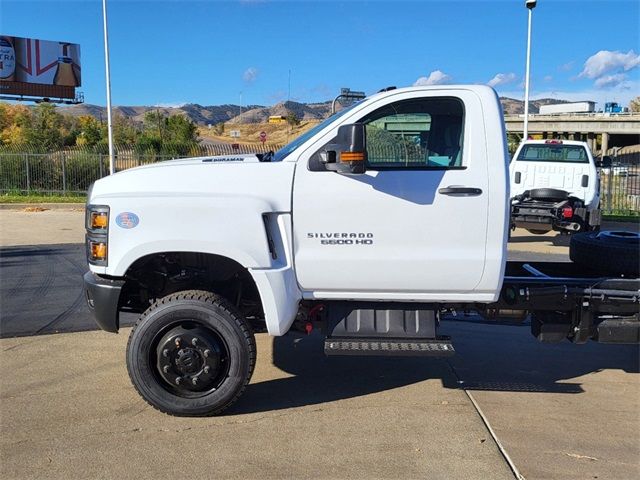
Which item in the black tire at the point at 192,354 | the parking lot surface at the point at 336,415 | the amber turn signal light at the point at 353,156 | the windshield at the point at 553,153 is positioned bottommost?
the parking lot surface at the point at 336,415

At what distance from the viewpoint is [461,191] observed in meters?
4.07

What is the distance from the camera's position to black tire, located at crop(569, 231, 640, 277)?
4883mm

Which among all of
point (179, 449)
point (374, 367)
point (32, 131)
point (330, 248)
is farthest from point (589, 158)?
point (32, 131)

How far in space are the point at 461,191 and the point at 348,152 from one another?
33.1 inches

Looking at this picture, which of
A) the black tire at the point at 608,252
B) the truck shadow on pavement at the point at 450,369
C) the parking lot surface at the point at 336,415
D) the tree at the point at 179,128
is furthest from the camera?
the tree at the point at 179,128

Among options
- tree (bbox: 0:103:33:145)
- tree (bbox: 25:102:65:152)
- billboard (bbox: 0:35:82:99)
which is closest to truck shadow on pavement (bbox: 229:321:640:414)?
tree (bbox: 25:102:65:152)

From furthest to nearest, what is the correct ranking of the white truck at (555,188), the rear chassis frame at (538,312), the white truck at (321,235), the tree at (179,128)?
the tree at (179,128) → the white truck at (555,188) → the rear chassis frame at (538,312) → the white truck at (321,235)

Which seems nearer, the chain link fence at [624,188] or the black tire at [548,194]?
the black tire at [548,194]

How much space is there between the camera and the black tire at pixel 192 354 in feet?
13.6

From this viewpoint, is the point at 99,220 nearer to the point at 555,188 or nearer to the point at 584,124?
the point at 555,188

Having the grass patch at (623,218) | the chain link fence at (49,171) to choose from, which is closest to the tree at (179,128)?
the chain link fence at (49,171)

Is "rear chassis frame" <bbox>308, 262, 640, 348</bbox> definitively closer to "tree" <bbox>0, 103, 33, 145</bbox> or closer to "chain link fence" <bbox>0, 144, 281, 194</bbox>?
"chain link fence" <bbox>0, 144, 281, 194</bbox>

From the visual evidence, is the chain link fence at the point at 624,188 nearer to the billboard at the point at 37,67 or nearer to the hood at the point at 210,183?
the hood at the point at 210,183

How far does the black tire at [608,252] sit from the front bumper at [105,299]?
3.88 meters
